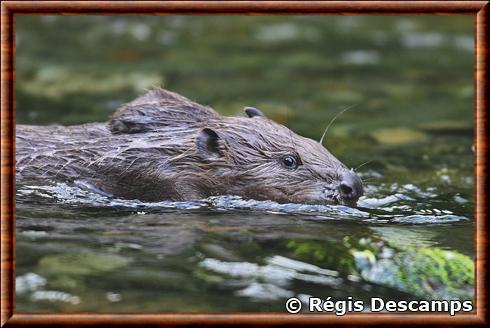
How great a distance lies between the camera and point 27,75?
10.0 meters

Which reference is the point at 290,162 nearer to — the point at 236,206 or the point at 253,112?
the point at 236,206

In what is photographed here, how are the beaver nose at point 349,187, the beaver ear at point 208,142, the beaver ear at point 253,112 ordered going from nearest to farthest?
the beaver nose at point 349,187, the beaver ear at point 208,142, the beaver ear at point 253,112

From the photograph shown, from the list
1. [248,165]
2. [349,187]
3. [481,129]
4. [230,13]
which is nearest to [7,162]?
[230,13]

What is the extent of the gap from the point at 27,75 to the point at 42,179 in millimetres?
4653

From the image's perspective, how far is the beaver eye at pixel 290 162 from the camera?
5.54m

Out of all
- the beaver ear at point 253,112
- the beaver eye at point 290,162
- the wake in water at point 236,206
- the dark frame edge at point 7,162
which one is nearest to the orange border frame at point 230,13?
the dark frame edge at point 7,162

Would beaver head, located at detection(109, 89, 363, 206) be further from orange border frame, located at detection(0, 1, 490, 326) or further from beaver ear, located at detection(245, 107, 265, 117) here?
orange border frame, located at detection(0, 1, 490, 326)

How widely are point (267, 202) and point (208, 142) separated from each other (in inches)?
20.7

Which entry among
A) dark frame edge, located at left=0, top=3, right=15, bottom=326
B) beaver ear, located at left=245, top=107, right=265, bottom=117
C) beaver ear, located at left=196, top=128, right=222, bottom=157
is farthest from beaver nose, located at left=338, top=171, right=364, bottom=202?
dark frame edge, located at left=0, top=3, right=15, bottom=326

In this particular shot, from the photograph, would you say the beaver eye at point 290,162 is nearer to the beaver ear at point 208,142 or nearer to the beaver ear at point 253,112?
the beaver ear at point 208,142

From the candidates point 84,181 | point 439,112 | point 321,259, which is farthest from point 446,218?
point 439,112

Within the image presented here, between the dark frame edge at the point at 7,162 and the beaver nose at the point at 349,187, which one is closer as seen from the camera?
the dark frame edge at the point at 7,162

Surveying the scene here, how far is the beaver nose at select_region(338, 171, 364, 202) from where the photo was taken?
17.6ft

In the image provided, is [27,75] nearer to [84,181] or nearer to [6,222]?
[84,181]
